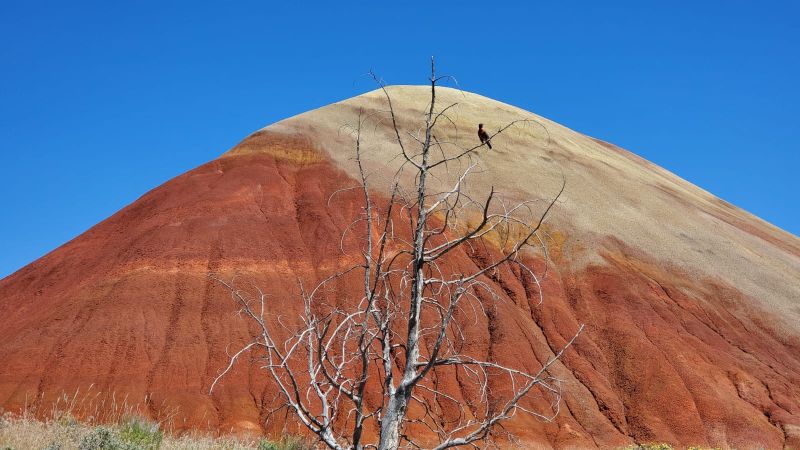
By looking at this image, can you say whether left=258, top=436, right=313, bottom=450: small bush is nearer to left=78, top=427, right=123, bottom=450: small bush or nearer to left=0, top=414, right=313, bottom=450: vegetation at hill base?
left=0, top=414, right=313, bottom=450: vegetation at hill base

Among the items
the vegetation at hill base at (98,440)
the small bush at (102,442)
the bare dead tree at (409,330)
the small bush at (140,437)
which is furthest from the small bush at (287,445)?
the small bush at (102,442)

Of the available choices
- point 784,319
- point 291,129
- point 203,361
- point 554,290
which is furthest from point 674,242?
point 203,361

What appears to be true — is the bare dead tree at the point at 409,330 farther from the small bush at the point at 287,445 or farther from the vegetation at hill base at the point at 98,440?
the vegetation at hill base at the point at 98,440

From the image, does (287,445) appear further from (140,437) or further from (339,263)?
(339,263)

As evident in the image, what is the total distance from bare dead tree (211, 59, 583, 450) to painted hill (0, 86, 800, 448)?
2003mm

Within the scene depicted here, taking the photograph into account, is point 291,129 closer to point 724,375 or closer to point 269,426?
point 269,426

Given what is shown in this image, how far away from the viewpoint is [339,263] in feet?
135

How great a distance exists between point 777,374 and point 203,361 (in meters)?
30.0

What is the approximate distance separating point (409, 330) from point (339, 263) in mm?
32990

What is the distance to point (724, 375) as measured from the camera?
4003cm

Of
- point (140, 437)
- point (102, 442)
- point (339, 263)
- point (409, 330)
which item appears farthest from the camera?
point (339, 263)

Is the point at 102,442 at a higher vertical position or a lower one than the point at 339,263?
lower

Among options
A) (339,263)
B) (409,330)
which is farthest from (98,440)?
(339,263)

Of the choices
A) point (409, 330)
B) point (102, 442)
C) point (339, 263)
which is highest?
point (339, 263)
